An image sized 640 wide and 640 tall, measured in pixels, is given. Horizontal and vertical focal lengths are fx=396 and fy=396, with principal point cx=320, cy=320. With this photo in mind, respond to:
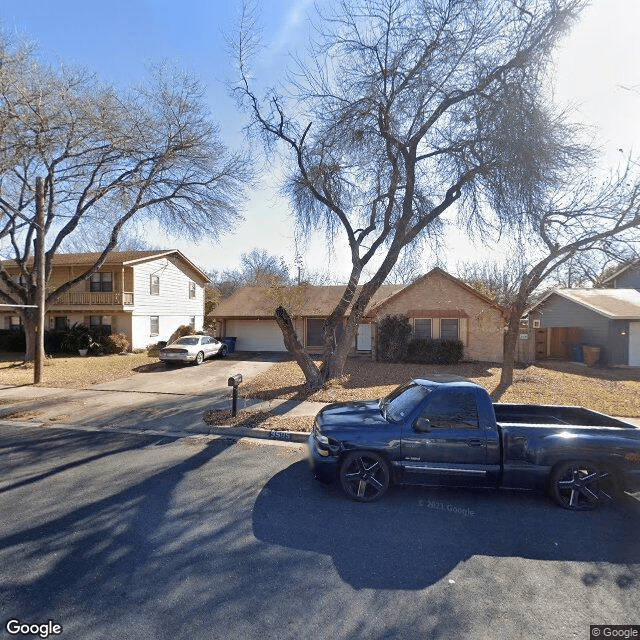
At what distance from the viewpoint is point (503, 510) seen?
4777mm

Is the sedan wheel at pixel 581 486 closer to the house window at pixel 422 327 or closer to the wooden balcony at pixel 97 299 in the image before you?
the house window at pixel 422 327

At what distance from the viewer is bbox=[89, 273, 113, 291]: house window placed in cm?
2361

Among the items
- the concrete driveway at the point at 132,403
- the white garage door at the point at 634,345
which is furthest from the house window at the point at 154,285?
the white garage door at the point at 634,345

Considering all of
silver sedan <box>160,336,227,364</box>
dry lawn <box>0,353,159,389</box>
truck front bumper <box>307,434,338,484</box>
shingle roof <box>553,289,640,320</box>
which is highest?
shingle roof <box>553,289,640,320</box>

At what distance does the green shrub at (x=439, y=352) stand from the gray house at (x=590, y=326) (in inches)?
162

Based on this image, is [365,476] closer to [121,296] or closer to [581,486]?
[581,486]

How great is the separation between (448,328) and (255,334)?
11.7 metres

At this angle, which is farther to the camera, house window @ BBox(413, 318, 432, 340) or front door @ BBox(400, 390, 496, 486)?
house window @ BBox(413, 318, 432, 340)

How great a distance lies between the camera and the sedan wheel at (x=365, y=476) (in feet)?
16.2

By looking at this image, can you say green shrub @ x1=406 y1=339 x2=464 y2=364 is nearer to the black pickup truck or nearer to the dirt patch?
the dirt patch

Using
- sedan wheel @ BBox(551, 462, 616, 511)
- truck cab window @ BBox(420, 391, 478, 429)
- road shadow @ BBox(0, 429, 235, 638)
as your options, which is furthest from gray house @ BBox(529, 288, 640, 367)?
road shadow @ BBox(0, 429, 235, 638)

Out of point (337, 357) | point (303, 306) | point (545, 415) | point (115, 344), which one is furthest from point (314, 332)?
point (545, 415)

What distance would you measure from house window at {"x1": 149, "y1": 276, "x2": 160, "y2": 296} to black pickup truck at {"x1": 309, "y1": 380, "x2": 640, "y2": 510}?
22.6 metres

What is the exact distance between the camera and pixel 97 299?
74.3ft
